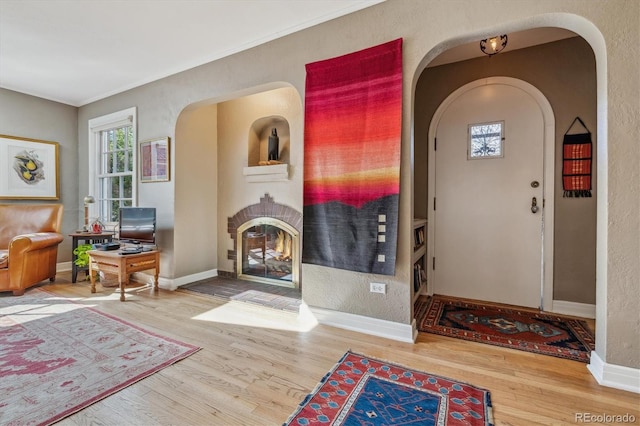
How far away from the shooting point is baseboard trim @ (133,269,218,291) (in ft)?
11.7

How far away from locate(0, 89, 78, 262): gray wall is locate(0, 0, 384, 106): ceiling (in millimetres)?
431

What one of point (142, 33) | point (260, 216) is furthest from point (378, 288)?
point (142, 33)

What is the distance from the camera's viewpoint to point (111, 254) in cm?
321

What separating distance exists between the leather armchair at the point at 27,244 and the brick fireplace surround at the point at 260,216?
2044mm

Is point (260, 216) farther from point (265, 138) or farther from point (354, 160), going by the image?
point (354, 160)

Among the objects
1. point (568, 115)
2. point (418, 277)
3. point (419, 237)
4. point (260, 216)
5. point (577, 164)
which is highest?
point (568, 115)

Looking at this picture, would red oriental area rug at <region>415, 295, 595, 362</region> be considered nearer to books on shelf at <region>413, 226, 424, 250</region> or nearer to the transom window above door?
books on shelf at <region>413, 226, 424, 250</region>

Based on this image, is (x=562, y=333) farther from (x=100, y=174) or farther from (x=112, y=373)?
(x=100, y=174)

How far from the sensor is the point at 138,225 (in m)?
3.47

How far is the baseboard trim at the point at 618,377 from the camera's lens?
164cm

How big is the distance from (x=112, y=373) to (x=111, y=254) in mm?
1801

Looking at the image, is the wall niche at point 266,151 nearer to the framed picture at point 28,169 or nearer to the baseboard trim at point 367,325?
the baseboard trim at point 367,325

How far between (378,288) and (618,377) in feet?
4.67

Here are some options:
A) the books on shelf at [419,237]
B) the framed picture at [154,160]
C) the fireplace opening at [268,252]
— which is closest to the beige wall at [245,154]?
the fireplace opening at [268,252]
